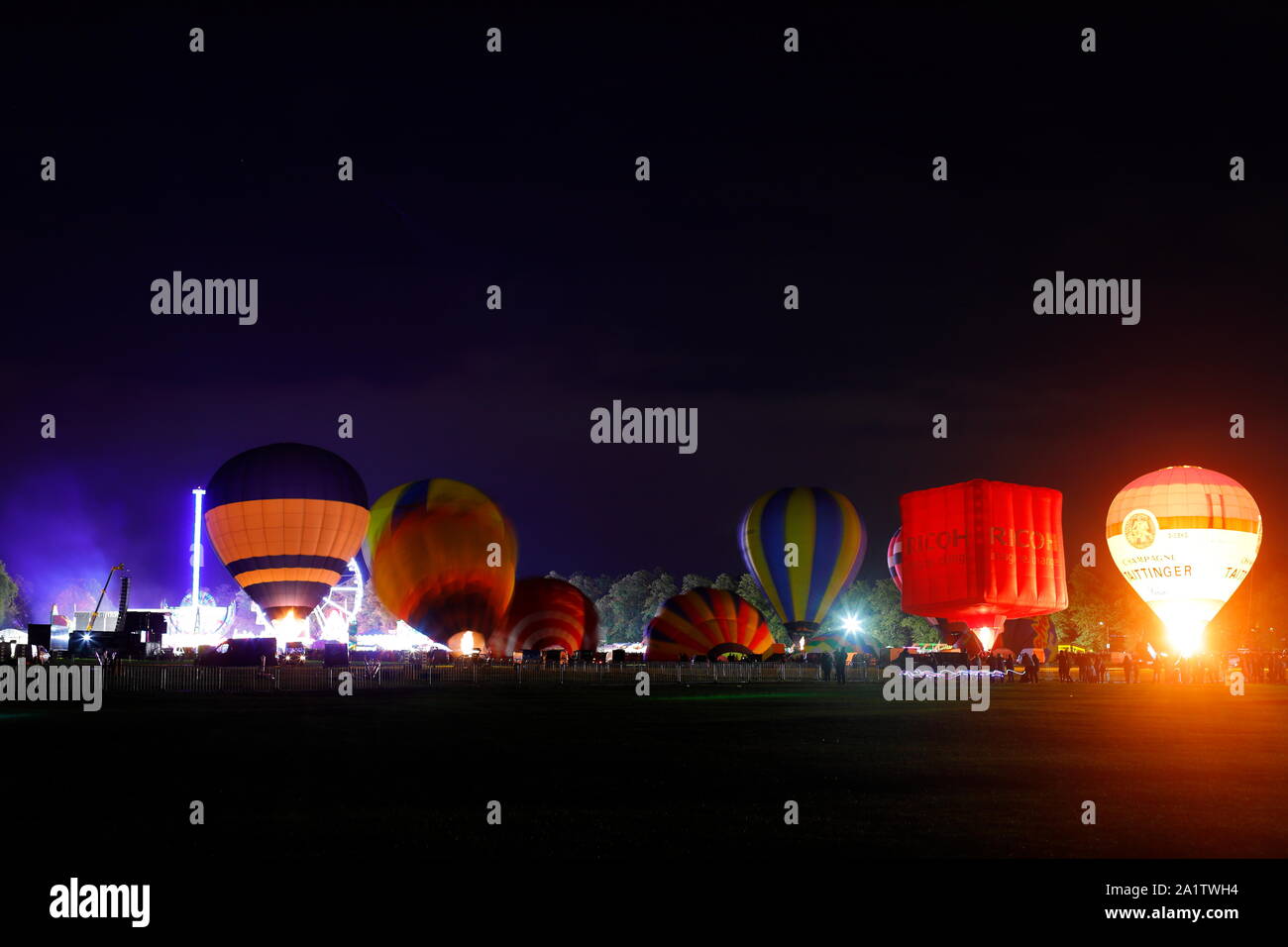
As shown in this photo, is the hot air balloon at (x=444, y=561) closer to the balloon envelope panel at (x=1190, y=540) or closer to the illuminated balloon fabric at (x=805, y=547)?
the illuminated balloon fabric at (x=805, y=547)

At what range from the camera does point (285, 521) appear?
221ft

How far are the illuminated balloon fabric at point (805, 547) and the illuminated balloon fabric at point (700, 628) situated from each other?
8539 millimetres

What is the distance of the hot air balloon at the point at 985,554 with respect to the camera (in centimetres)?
7206

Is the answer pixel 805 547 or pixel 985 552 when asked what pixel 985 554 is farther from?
pixel 805 547

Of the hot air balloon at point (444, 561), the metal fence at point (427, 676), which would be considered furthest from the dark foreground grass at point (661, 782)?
the hot air balloon at point (444, 561)

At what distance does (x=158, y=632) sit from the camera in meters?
85.9

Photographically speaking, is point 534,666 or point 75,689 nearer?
point 75,689

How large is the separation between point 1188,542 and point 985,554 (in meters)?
11.3

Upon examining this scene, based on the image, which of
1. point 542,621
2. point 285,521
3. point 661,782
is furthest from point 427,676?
point 661,782
